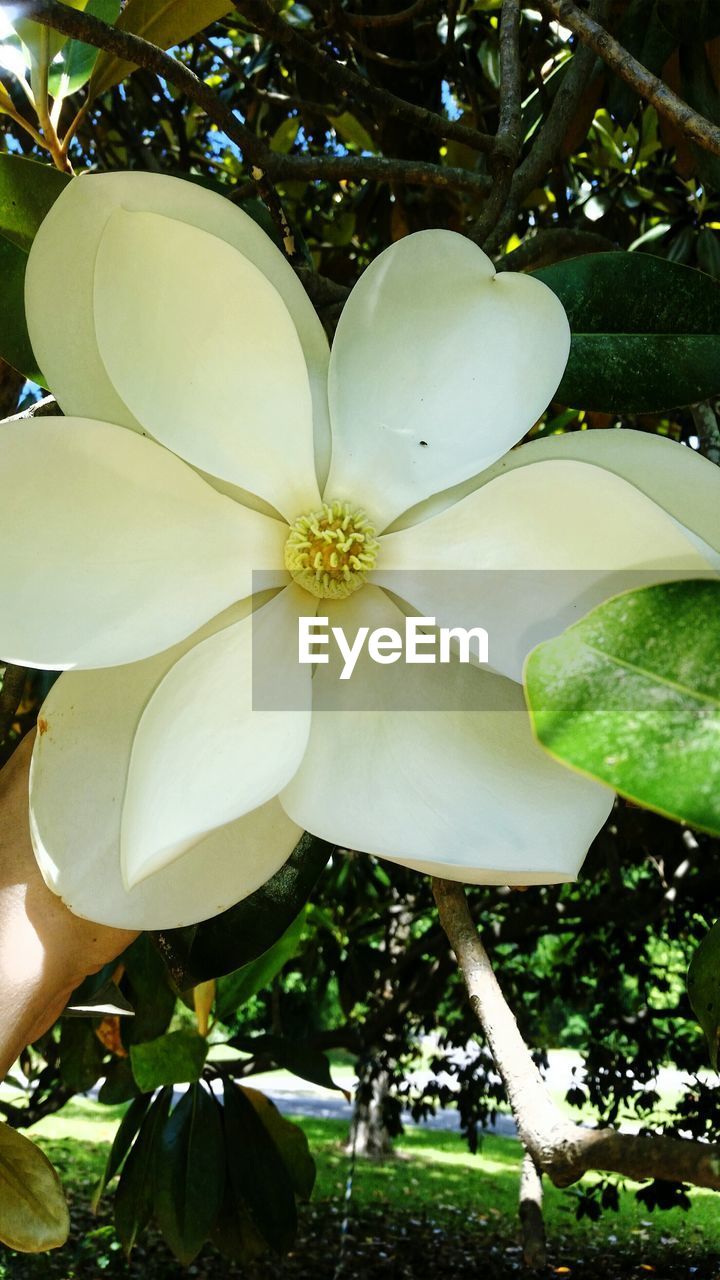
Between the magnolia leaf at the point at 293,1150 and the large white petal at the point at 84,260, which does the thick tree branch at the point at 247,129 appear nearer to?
the large white petal at the point at 84,260

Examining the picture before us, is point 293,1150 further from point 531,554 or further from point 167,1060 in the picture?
point 531,554

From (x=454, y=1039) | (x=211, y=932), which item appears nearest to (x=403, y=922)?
(x=454, y=1039)

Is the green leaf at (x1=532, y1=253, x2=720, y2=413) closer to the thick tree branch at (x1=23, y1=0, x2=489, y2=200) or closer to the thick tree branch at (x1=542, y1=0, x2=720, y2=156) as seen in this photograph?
the thick tree branch at (x1=542, y1=0, x2=720, y2=156)

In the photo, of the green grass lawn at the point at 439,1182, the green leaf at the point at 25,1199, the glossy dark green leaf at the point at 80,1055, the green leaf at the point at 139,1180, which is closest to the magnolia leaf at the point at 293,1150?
the green leaf at the point at 139,1180

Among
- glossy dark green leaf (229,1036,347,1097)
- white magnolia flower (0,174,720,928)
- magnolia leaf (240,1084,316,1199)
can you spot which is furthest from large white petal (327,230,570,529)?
magnolia leaf (240,1084,316,1199)

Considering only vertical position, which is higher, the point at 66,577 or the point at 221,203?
the point at 221,203

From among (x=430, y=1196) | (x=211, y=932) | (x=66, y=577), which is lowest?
(x=430, y=1196)

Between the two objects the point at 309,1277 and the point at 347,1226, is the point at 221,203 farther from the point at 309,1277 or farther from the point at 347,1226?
the point at 347,1226

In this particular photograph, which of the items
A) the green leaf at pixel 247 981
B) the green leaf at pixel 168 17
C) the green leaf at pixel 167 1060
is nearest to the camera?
the green leaf at pixel 168 17
